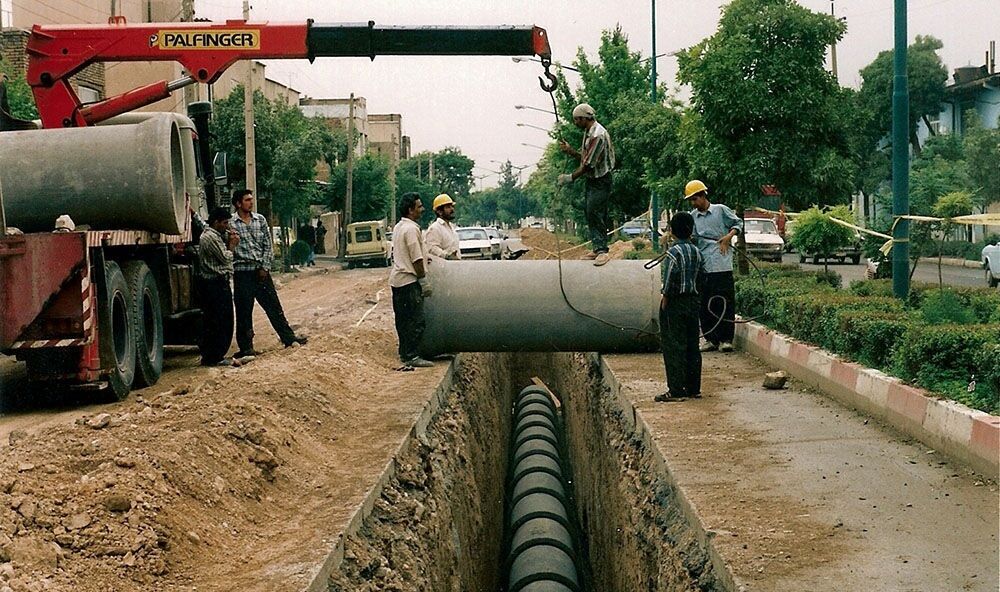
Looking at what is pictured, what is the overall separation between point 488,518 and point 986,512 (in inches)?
267

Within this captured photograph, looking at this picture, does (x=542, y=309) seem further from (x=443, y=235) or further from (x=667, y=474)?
(x=667, y=474)

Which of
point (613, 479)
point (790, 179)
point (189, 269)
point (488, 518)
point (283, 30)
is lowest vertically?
point (488, 518)

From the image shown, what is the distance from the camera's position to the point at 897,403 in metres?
7.74

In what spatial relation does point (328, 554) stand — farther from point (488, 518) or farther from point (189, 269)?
point (189, 269)

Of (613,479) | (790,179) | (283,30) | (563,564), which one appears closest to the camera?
(563,564)

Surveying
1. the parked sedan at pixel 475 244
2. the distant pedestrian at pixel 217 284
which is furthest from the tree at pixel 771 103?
the parked sedan at pixel 475 244

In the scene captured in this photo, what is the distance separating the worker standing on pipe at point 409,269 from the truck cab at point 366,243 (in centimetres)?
3411

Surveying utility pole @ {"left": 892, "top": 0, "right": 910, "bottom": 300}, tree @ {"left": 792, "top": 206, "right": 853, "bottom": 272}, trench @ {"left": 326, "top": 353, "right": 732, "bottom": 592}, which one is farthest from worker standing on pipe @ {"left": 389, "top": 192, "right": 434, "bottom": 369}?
tree @ {"left": 792, "top": 206, "right": 853, "bottom": 272}

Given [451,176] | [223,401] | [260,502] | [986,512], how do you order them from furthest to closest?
[451,176] < [223,401] < [260,502] < [986,512]

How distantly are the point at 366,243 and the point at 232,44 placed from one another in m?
34.3

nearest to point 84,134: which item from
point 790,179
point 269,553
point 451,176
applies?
point 269,553

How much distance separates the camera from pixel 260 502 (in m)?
6.42

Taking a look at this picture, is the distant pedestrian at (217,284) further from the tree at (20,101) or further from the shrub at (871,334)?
the tree at (20,101)

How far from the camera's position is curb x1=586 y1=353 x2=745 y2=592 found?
5.11 m
